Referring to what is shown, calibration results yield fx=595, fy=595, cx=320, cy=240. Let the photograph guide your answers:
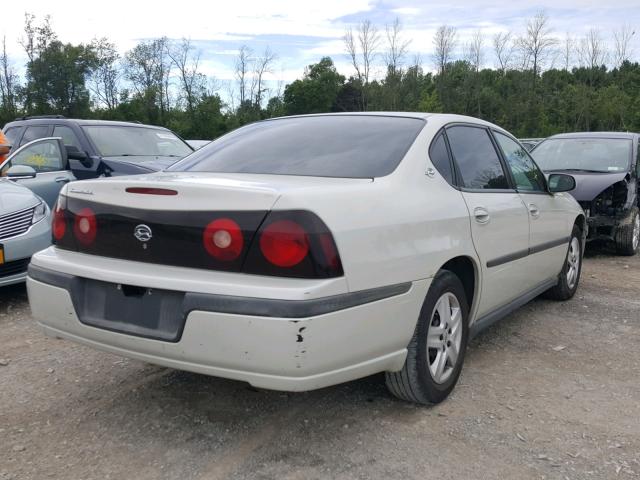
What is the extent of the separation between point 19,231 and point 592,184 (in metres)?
6.44

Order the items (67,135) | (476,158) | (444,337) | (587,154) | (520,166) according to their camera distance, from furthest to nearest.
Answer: (587,154)
(67,135)
(520,166)
(476,158)
(444,337)

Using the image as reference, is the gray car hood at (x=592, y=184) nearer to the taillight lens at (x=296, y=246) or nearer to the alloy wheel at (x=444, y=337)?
the alloy wheel at (x=444, y=337)

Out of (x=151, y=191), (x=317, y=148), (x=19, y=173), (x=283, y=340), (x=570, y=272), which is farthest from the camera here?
(x=19, y=173)

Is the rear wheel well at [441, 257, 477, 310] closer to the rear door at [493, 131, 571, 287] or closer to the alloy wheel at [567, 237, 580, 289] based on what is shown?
the rear door at [493, 131, 571, 287]

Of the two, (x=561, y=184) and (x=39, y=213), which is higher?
(x=561, y=184)

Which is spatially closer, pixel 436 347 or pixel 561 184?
pixel 436 347

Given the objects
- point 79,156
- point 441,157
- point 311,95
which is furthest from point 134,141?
point 311,95

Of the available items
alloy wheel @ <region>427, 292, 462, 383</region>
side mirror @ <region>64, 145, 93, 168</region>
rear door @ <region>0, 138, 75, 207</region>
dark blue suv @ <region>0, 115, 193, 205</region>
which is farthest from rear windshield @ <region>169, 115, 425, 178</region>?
side mirror @ <region>64, 145, 93, 168</region>

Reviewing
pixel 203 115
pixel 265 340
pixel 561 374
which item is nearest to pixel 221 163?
pixel 265 340

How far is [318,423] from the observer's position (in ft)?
9.50

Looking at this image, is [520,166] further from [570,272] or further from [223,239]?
[223,239]

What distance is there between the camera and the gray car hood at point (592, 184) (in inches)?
289

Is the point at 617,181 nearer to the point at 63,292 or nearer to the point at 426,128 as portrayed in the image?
the point at 426,128

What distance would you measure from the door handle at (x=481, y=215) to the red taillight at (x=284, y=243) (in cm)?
134
